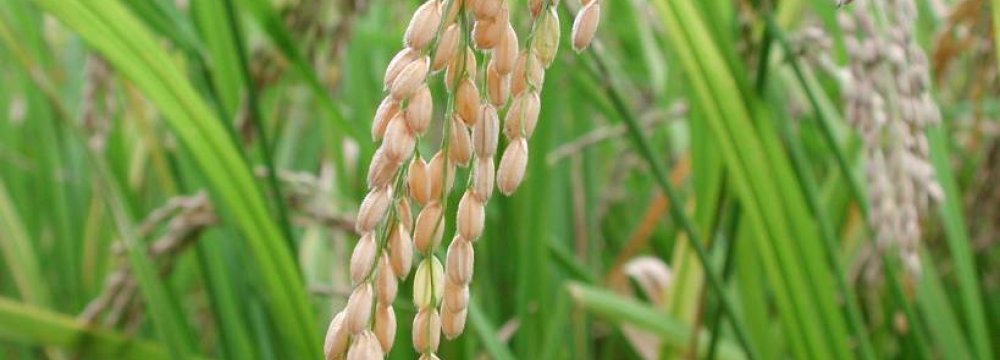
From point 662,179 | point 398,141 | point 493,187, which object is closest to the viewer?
point 398,141

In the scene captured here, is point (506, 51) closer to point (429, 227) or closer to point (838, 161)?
point (429, 227)

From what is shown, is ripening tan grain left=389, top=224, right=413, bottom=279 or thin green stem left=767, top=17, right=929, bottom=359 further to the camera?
thin green stem left=767, top=17, right=929, bottom=359

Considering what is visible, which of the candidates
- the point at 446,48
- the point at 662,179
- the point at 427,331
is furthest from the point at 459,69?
the point at 662,179

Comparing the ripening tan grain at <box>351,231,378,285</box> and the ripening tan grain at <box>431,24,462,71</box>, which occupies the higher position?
the ripening tan grain at <box>431,24,462,71</box>

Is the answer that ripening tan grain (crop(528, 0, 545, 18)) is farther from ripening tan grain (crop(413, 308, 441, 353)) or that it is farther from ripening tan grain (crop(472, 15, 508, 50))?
ripening tan grain (crop(413, 308, 441, 353))

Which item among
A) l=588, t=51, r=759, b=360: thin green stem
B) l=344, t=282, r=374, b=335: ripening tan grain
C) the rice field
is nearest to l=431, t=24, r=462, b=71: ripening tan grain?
the rice field

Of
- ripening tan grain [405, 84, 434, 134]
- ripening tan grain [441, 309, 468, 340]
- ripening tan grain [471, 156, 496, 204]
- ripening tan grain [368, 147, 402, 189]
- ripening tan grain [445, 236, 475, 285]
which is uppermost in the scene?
ripening tan grain [405, 84, 434, 134]

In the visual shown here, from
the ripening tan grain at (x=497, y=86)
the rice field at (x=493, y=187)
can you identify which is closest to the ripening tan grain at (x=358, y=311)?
the rice field at (x=493, y=187)

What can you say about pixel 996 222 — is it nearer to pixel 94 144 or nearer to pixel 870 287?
pixel 870 287
